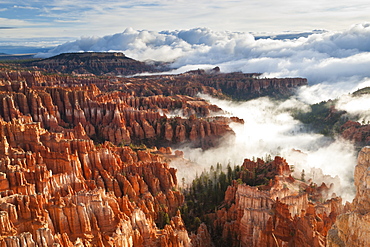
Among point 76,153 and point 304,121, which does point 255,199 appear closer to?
point 76,153

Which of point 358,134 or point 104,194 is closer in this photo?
point 104,194

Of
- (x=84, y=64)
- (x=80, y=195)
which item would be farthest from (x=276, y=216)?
(x=84, y=64)

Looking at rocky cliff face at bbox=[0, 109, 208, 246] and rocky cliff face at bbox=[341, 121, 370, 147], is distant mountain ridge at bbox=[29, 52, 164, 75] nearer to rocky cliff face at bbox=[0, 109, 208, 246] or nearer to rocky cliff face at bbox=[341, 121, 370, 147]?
rocky cliff face at bbox=[341, 121, 370, 147]

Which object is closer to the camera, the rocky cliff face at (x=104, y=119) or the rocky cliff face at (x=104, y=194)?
the rocky cliff face at (x=104, y=194)

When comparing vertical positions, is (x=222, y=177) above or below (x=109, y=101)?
→ below

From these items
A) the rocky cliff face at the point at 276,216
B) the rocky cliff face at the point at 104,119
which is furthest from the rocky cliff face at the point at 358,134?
the rocky cliff face at the point at 276,216

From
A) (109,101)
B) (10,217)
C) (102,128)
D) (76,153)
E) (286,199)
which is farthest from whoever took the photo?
(109,101)

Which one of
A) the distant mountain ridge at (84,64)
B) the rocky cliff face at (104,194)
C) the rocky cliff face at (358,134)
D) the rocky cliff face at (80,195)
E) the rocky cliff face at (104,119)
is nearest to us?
the rocky cliff face at (80,195)

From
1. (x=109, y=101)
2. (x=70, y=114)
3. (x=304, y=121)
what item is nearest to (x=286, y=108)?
(x=304, y=121)

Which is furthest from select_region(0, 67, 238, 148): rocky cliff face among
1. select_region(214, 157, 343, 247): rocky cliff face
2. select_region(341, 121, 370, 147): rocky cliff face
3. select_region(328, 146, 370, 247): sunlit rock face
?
select_region(328, 146, 370, 247): sunlit rock face

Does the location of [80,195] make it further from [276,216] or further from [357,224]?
[357,224]

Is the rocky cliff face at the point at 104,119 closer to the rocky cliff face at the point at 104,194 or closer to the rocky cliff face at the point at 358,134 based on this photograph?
the rocky cliff face at the point at 104,194
